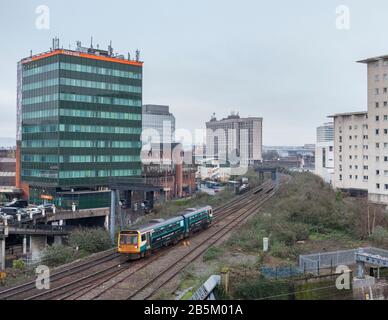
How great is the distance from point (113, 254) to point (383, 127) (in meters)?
34.6

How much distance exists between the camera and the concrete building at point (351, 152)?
162ft

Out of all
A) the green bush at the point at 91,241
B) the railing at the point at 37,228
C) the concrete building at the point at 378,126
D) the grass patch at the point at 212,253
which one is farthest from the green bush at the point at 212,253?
the concrete building at the point at 378,126

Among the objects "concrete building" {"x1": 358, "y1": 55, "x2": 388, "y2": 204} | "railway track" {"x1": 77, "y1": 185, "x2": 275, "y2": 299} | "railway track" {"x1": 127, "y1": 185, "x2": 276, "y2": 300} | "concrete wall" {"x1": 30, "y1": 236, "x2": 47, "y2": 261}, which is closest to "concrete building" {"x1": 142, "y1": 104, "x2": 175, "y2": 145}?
"concrete building" {"x1": 358, "y1": 55, "x2": 388, "y2": 204}

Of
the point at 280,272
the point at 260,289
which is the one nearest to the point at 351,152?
the point at 280,272

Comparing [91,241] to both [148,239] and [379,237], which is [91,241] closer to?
[148,239]

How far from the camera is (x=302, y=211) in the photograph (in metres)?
28.1

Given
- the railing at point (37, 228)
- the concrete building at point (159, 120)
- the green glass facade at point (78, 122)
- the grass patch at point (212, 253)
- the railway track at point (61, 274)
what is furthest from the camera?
the concrete building at point (159, 120)

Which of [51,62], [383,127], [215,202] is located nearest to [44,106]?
[51,62]

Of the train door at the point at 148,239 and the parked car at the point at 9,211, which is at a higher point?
the train door at the point at 148,239

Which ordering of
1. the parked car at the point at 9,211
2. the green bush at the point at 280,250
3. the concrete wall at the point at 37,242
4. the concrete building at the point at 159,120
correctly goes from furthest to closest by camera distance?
1. the concrete building at the point at 159,120
2. the parked car at the point at 9,211
3. the concrete wall at the point at 37,242
4. the green bush at the point at 280,250

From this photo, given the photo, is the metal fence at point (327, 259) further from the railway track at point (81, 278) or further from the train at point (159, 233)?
the train at point (159, 233)

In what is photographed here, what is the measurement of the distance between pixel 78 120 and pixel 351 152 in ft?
115

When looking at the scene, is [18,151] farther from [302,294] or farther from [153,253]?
[302,294]

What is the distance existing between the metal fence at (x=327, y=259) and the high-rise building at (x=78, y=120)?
4013cm
